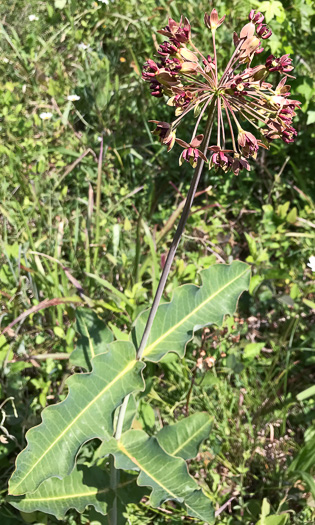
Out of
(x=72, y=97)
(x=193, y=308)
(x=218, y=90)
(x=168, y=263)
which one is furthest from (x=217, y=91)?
(x=72, y=97)

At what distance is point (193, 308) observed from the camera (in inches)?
62.9

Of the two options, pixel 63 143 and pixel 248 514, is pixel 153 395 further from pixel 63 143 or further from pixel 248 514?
pixel 63 143

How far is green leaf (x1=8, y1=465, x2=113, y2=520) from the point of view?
146 centimetres

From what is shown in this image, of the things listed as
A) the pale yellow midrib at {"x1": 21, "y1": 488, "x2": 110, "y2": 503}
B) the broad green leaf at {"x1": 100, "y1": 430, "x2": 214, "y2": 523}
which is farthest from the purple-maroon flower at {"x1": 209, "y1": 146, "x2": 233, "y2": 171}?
the pale yellow midrib at {"x1": 21, "y1": 488, "x2": 110, "y2": 503}

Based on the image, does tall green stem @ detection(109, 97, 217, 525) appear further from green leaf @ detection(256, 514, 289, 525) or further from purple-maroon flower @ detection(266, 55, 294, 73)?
green leaf @ detection(256, 514, 289, 525)

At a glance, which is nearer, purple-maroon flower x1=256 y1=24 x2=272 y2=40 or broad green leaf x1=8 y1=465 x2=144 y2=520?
purple-maroon flower x1=256 y1=24 x2=272 y2=40

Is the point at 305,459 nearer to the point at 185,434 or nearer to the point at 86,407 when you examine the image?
the point at 185,434

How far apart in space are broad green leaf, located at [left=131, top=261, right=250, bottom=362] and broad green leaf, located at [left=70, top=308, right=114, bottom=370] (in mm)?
220

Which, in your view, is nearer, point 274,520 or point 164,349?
point 164,349

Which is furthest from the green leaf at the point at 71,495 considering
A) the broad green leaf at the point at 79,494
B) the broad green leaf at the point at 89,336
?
the broad green leaf at the point at 89,336

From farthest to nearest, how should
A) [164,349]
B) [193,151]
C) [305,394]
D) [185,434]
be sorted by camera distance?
[305,394]
[185,434]
[164,349]
[193,151]

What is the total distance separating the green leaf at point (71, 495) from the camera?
1.46m

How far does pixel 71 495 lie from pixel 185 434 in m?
0.43

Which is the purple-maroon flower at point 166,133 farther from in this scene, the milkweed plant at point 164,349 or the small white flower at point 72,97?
the small white flower at point 72,97
